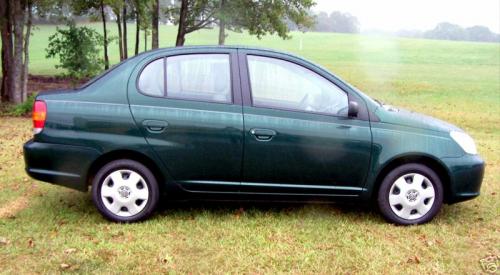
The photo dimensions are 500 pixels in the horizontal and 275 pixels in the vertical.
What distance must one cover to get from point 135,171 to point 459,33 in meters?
52.0

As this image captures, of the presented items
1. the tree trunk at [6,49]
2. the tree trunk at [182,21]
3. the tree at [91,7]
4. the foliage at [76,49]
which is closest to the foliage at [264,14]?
the tree trunk at [182,21]

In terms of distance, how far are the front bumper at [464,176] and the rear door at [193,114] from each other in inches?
75.8

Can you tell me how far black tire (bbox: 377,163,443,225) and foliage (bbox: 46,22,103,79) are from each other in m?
15.1

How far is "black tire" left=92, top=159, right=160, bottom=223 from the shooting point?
484 cm

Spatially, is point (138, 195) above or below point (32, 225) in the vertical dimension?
above

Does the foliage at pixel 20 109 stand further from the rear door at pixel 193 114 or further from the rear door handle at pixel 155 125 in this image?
the rear door handle at pixel 155 125

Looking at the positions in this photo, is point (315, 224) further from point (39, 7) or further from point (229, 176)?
point (39, 7)

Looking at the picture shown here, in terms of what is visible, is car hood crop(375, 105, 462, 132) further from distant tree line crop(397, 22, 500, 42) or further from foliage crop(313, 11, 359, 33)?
foliage crop(313, 11, 359, 33)

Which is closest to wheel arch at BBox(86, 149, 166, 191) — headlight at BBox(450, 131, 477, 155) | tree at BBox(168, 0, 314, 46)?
headlight at BBox(450, 131, 477, 155)

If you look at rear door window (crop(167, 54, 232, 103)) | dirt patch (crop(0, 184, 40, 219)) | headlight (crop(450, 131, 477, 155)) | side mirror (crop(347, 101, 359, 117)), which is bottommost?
dirt patch (crop(0, 184, 40, 219))

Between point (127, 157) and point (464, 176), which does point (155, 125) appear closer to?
point (127, 157)

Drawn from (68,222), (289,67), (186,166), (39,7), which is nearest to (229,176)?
(186,166)

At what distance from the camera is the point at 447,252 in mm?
4406

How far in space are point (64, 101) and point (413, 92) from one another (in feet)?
65.3
